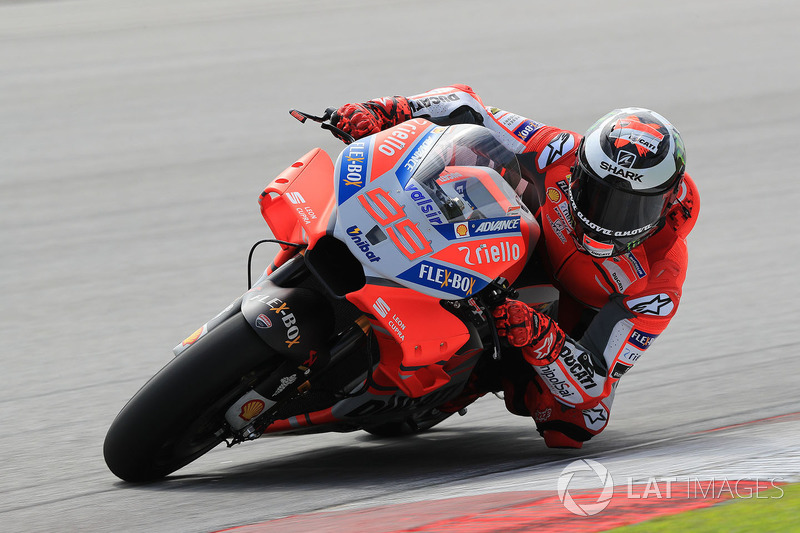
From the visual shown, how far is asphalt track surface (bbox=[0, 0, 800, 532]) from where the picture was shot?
4207 mm

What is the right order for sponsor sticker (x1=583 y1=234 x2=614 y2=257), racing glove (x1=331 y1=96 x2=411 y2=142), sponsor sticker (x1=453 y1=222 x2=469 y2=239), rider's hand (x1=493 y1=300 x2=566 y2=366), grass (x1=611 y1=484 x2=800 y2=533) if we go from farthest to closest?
racing glove (x1=331 y1=96 x2=411 y2=142), sponsor sticker (x1=583 y1=234 x2=614 y2=257), rider's hand (x1=493 y1=300 x2=566 y2=366), sponsor sticker (x1=453 y1=222 x2=469 y2=239), grass (x1=611 y1=484 x2=800 y2=533)

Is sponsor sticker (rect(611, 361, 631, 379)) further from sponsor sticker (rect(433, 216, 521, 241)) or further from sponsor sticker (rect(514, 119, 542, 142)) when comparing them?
sponsor sticker (rect(514, 119, 542, 142))

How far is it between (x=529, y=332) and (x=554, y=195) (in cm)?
73

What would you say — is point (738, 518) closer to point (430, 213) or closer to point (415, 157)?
point (430, 213)

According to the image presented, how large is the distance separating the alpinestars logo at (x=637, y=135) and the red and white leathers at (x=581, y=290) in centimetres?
35

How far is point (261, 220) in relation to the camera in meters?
8.44

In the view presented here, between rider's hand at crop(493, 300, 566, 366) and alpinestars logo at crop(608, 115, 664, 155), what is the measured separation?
0.74 m

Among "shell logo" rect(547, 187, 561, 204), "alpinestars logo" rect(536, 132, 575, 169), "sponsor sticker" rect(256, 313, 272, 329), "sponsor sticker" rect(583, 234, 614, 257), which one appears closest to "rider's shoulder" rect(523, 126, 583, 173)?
"alpinestars logo" rect(536, 132, 575, 169)

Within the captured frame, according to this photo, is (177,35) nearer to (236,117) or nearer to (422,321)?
(236,117)

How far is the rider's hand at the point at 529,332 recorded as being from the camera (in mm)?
3934

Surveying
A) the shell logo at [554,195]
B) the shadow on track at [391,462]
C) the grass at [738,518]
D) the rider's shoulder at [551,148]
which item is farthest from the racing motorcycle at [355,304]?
the grass at [738,518]

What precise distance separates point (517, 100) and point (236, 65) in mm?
3599

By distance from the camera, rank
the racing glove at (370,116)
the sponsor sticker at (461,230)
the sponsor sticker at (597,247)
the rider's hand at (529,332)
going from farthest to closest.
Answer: the racing glove at (370,116) < the sponsor sticker at (597,247) < the rider's hand at (529,332) < the sponsor sticker at (461,230)

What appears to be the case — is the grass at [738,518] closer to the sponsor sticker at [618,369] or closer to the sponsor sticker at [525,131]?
the sponsor sticker at [618,369]
